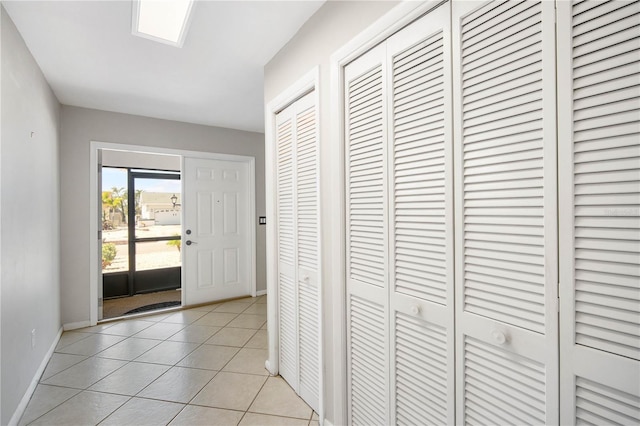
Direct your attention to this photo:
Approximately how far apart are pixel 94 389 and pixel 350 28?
299cm

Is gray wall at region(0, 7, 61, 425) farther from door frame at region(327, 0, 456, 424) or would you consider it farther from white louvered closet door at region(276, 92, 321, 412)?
door frame at region(327, 0, 456, 424)

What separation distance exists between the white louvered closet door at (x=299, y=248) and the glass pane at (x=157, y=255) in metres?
3.92

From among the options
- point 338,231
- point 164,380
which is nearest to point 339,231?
point 338,231

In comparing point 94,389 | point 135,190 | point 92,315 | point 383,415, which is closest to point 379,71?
point 383,415

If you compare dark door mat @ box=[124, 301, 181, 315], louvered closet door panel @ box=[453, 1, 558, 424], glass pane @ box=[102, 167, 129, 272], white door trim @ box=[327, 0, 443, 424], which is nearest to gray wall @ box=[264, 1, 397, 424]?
white door trim @ box=[327, 0, 443, 424]

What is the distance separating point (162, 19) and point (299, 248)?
1.76 m

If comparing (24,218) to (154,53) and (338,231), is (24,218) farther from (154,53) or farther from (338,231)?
(338,231)

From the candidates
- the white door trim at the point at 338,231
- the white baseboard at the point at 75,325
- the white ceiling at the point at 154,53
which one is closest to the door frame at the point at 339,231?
the white door trim at the point at 338,231

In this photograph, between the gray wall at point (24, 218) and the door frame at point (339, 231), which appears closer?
the door frame at point (339, 231)

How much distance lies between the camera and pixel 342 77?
1662 mm

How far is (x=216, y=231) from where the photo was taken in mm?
4504

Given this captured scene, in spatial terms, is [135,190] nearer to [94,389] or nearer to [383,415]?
[94,389]

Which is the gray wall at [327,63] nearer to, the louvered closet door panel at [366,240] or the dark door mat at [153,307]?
the louvered closet door panel at [366,240]

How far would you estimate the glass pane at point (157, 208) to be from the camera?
5309mm
